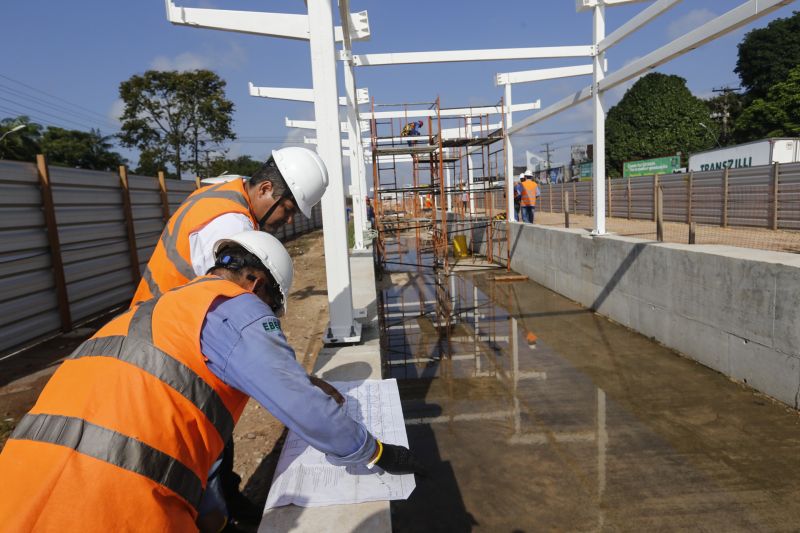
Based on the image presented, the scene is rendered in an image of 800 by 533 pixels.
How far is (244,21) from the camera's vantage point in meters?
4.39

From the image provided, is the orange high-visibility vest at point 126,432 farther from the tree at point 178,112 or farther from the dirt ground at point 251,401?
the tree at point 178,112

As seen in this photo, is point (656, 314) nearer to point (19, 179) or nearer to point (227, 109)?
point (19, 179)

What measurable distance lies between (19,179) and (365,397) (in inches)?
237

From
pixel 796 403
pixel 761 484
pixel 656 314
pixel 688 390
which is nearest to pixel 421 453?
pixel 761 484

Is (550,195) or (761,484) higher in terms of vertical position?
(550,195)

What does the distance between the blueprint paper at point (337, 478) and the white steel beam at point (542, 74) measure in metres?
11.0

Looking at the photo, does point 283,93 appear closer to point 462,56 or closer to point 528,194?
point 462,56

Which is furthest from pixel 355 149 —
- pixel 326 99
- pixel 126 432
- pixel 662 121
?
pixel 662 121

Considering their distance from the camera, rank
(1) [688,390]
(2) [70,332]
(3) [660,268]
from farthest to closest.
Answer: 1. (2) [70,332]
2. (3) [660,268]
3. (1) [688,390]

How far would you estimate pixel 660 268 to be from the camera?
5625 millimetres

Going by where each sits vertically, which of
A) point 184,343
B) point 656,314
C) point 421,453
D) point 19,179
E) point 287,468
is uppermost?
point 19,179

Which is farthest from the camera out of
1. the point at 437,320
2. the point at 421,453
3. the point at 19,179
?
the point at 437,320

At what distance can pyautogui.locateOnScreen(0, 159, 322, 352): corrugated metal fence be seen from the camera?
5844 millimetres

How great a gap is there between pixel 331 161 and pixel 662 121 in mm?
39083
